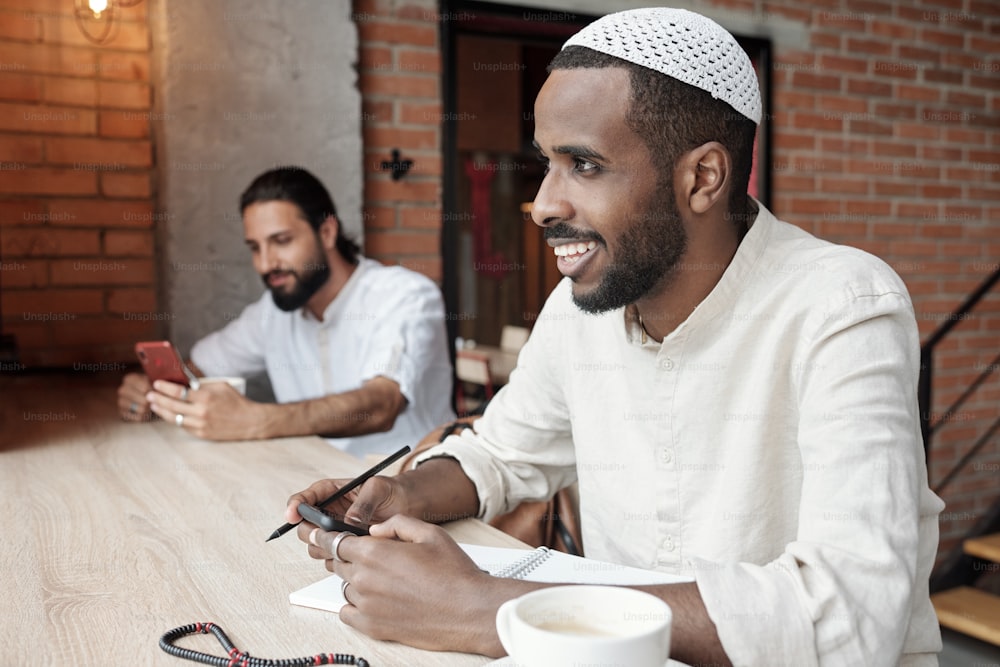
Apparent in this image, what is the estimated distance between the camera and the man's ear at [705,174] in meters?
1.31

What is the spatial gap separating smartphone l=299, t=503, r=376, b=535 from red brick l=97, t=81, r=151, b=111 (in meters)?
2.73

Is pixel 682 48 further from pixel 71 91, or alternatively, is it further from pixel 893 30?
pixel 893 30

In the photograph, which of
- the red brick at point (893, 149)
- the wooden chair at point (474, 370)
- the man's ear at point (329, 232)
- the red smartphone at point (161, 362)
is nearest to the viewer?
Answer: the red smartphone at point (161, 362)

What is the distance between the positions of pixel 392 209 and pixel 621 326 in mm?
1981

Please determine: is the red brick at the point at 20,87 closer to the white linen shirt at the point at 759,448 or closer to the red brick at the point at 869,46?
the white linen shirt at the point at 759,448

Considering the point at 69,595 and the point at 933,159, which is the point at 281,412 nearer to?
the point at 69,595

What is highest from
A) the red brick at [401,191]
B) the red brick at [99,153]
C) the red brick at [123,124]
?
the red brick at [123,124]

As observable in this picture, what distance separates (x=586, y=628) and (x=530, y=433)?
0.86 m

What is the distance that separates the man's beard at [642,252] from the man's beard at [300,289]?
167 centimetres

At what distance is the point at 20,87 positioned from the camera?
3238 mm

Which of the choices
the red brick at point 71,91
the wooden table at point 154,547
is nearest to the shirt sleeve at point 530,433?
the wooden table at point 154,547

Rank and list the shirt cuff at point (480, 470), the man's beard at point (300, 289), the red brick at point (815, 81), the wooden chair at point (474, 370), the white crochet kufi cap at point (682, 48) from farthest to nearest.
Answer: the wooden chair at point (474, 370) → the red brick at point (815, 81) → the man's beard at point (300, 289) → the shirt cuff at point (480, 470) → the white crochet kufi cap at point (682, 48)

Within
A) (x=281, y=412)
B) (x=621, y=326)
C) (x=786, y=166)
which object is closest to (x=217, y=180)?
(x=281, y=412)

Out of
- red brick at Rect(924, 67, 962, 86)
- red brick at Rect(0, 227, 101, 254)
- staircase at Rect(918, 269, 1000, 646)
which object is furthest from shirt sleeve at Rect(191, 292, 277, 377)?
red brick at Rect(924, 67, 962, 86)
